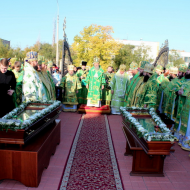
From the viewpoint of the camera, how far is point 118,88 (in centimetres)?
898

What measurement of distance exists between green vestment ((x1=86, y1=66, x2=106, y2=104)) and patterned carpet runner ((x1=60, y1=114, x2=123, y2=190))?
2696mm

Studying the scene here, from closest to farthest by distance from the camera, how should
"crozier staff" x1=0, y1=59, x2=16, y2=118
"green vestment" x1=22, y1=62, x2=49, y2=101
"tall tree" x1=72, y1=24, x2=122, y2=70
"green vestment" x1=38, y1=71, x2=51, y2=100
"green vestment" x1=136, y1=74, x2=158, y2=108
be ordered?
"green vestment" x1=22, y1=62, x2=49, y2=101 → "crozier staff" x1=0, y1=59, x2=16, y2=118 → "green vestment" x1=136, y1=74, x2=158, y2=108 → "green vestment" x1=38, y1=71, x2=51, y2=100 → "tall tree" x1=72, y1=24, x2=122, y2=70

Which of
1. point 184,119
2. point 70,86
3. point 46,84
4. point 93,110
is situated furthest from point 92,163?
point 70,86

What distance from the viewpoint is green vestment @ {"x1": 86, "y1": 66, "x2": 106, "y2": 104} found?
29.7 ft

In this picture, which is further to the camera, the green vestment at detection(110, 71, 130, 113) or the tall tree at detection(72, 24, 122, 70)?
the tall tree at detection(72, 24, 122, 70)

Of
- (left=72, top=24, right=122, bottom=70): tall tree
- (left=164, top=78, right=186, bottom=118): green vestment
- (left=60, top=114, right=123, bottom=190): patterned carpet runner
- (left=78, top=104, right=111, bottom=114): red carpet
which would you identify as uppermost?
(left=72, top=24, right=122, bottom=70): tall tree

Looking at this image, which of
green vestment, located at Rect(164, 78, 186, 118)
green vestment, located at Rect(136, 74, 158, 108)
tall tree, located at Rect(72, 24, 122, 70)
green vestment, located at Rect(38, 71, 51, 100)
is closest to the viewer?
green vestment, located at Rect(136, 74, 158, 108)

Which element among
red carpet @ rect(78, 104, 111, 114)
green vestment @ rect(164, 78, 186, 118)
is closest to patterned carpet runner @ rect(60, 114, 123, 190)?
green vestment @ rect(164, 78, 186, 118)

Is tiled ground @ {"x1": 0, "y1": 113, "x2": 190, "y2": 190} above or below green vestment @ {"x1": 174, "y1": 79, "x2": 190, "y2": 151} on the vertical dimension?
below

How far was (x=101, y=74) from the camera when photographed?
9047 millimetres

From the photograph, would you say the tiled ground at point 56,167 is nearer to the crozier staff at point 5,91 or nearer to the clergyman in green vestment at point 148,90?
the crozier staff at point 5,91

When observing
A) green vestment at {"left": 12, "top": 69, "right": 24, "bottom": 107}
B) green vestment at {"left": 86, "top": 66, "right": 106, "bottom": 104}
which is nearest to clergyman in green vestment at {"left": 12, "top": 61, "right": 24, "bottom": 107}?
green vestment at {"left": 12, "top": 69, "right": 24, "bottom": 107}

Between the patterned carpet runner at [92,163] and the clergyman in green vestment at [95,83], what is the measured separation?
2.69 metres

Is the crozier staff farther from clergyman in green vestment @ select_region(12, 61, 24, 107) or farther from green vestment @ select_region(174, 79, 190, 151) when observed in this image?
green vestment @ select_region(174, 79, 190, 151)
